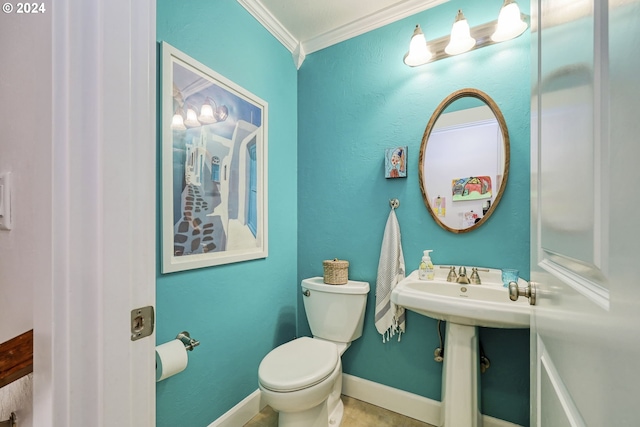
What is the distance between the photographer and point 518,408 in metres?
1.26

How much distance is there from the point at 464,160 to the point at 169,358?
1.65 metres

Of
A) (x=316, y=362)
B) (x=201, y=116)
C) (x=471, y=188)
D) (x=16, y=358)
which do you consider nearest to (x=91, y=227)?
(x=16, y=358)

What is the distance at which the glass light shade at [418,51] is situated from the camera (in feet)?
4.61

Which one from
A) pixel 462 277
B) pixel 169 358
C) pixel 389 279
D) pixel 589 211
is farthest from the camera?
pixel 389 279

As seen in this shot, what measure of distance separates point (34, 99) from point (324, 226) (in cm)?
145

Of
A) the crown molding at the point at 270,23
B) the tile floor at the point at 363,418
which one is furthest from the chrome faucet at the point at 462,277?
the crown molding at the point at 270,23

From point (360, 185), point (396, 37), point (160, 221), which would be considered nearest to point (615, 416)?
point (160, 221)

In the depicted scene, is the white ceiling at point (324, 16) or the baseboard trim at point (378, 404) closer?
the baseboard trim at point (378, 404)

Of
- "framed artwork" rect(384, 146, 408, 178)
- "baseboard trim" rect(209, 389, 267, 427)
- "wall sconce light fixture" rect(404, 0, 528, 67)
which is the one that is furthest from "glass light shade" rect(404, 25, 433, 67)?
"baseboard trim" rect(209, 389, 267, 427)

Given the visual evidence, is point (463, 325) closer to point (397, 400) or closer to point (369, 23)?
point (397, 400)

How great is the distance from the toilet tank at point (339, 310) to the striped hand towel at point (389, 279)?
98mm

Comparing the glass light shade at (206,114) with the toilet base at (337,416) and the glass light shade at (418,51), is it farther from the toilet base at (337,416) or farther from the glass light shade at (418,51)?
the toilet base at (337,416)

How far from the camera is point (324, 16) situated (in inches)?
64.2

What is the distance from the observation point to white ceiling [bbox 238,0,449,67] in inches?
59.8
